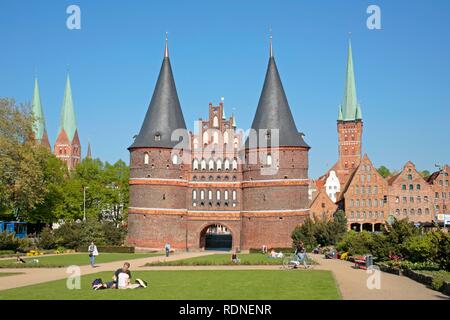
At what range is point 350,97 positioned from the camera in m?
123

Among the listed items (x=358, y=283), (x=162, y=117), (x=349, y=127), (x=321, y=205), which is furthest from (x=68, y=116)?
(x=358, y=283)

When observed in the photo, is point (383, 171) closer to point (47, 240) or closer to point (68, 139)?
point (68, 139)

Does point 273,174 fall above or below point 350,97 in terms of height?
below

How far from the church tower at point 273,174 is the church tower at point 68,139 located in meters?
89.0

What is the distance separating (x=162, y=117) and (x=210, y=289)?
42.1 meters

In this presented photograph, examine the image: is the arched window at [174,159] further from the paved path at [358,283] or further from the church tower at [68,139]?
the church tower at [68,139]

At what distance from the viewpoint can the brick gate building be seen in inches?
2313

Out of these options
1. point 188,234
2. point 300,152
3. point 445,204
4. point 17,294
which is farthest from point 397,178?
point 17,294

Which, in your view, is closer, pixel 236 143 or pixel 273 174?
pixel 273 174

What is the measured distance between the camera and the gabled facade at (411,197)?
84562mm

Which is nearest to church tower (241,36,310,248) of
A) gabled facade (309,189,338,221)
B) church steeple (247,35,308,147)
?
church steeple (247,35,308,147)

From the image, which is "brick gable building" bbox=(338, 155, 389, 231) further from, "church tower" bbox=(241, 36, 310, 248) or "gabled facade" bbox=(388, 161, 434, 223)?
"church tower" bbox=(241, 36, 310, 248)
